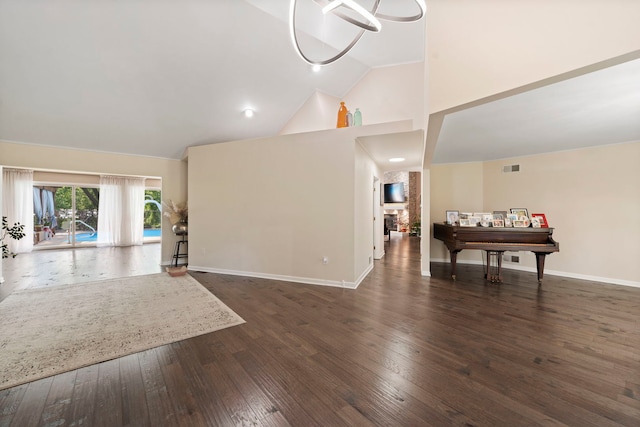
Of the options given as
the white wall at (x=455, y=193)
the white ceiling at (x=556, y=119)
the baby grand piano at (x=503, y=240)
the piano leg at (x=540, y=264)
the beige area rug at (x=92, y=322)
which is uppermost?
the white ceiling at (x=556, y=119)

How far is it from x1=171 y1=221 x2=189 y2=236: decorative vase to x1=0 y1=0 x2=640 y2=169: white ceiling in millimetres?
1781

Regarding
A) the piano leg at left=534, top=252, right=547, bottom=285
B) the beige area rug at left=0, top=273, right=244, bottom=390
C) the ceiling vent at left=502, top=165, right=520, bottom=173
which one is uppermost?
the ceiling vent at left=502, top=165, right=520, bottom=173

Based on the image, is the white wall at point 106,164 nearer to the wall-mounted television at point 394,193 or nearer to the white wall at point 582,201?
the white wall at point 582,201

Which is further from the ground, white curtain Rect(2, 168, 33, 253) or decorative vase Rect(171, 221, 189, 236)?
white curtain Rect(2, 168, 33, 253)

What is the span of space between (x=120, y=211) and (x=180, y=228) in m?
4.52

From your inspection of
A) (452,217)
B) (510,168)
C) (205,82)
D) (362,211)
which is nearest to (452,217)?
(452,217)

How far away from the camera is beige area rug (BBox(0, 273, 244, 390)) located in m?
2.05

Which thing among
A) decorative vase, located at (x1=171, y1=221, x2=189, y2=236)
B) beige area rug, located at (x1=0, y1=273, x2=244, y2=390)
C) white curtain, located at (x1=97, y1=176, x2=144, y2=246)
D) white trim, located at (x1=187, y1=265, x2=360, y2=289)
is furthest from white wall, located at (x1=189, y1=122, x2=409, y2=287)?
white curtain, located at (x1=97, y1=176, x2=144, y2=246)

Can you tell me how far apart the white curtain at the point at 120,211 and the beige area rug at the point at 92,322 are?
5279mm

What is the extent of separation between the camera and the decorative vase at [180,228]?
562 cm

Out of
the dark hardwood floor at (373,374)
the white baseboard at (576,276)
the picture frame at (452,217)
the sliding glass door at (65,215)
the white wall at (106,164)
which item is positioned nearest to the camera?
the dark hardwood floor at (373,374)

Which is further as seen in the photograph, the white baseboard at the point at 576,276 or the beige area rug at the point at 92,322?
the white baseboard at the point at 576,276

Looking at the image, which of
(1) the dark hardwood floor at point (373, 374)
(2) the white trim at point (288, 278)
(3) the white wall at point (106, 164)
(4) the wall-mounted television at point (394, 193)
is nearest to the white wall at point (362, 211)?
(2) the white trim at point (288, 278)

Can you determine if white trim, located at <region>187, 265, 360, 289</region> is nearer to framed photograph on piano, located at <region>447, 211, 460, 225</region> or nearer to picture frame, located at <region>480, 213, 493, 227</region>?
framed photograph on piano, located at <region>447, 211, 460, 225</region>
